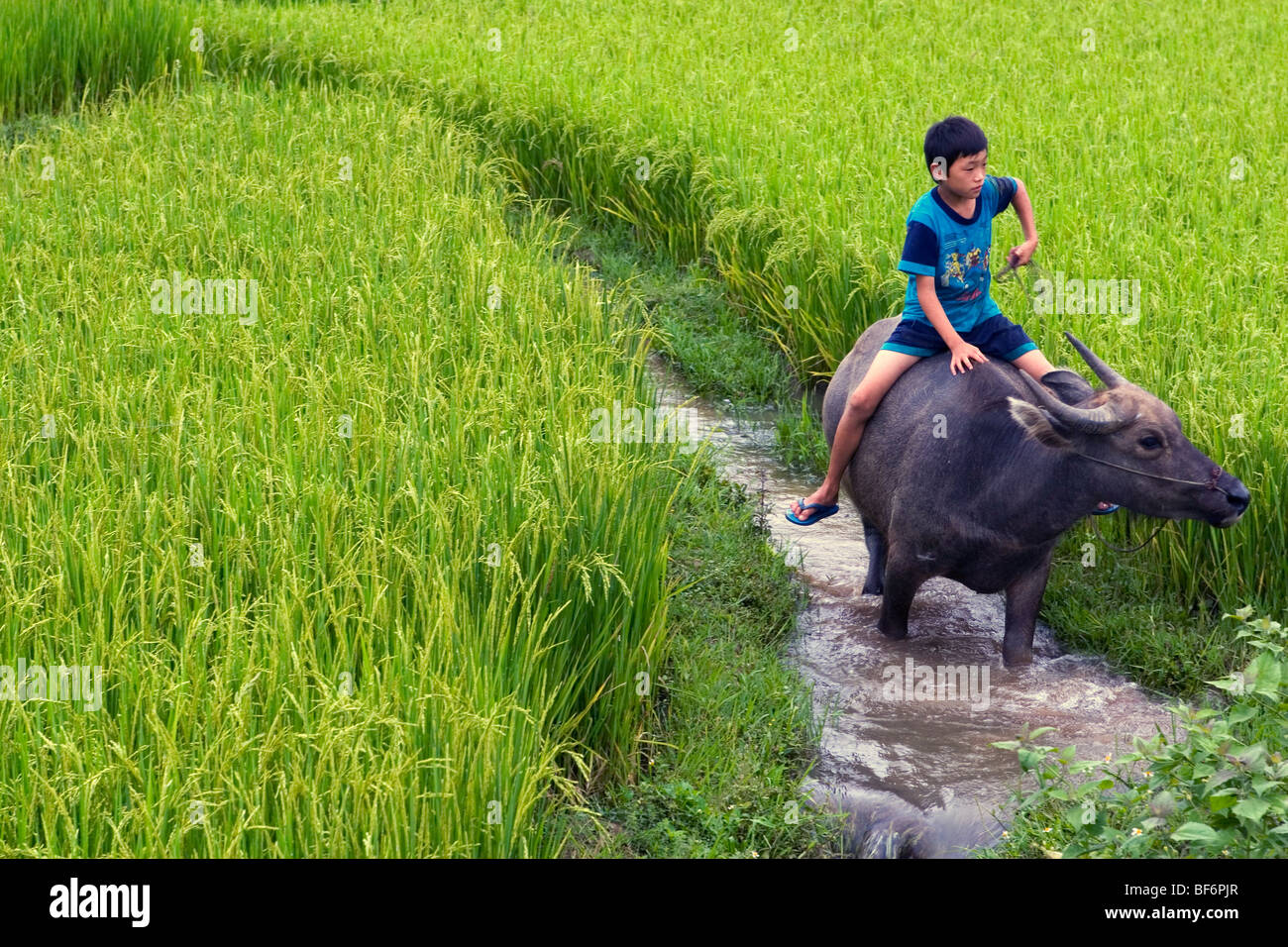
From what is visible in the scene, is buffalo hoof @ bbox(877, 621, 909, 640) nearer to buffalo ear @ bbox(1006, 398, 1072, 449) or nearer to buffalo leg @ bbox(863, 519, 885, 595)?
buffalo leg @ bbox(863, 519, 885, 595)

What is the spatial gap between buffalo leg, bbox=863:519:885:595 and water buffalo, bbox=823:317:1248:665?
0.91ft

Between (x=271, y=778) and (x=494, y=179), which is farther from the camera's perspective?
(x=494, y=179)

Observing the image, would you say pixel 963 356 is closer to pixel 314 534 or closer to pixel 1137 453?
pixel 1137 453

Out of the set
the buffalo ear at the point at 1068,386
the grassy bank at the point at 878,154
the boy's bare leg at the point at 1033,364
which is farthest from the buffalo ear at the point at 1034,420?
the grassy bank at the point at 878,154

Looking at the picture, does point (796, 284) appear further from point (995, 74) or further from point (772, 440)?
point (995, 74)

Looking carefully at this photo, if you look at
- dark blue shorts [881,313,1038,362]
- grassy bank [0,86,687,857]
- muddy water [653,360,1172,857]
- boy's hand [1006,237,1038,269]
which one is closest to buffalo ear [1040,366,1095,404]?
dark blue shorts [881,313,1038,362]

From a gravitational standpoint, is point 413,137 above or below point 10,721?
above

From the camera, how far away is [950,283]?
13.3ft

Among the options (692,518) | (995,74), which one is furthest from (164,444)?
(995,74)

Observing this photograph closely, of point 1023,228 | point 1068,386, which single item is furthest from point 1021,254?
point 1068,386

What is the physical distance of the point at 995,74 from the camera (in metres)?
8.80

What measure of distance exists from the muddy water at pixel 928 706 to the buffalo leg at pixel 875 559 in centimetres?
6

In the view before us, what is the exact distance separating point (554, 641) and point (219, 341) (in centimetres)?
199

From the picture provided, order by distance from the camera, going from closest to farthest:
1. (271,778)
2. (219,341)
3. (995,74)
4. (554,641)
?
(271,778), (554,641), (219,341), (995,74)
